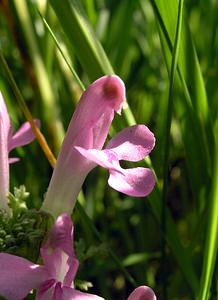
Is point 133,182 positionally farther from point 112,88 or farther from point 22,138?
point 22,138

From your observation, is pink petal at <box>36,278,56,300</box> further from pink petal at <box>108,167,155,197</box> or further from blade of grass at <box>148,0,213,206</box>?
blade of grass at <box>148,0,213,206</box>

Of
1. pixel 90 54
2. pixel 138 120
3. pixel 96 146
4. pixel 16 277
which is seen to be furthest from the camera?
pixel 138 120

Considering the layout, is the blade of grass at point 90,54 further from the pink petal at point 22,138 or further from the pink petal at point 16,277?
the pink petal at point 16,277

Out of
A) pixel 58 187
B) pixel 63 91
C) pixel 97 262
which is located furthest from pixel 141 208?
pixel 58 187

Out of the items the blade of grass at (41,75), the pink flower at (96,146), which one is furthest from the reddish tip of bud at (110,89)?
the blade of grass at (41,75)

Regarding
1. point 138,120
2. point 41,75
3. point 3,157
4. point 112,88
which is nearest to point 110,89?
point 112,88

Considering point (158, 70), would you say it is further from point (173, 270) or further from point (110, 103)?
point (110, 103)

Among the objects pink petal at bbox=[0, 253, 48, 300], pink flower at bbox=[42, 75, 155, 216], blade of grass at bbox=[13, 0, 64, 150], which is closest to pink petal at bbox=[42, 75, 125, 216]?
pink flower at bbox=[42, 75, 155, 216]
